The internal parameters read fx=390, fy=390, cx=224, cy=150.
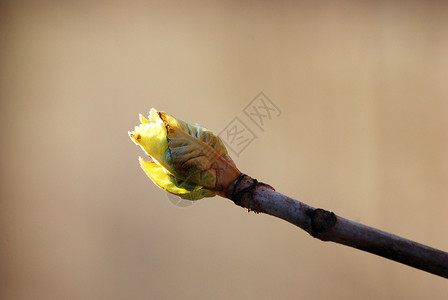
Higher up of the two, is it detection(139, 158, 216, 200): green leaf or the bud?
the bud

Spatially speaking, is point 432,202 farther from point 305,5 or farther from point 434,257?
point 434,257

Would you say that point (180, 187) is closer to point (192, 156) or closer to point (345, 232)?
point (192, 156)

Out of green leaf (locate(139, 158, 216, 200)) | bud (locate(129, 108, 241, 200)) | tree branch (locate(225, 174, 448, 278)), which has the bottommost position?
green leaf (locate(139, 158, 216, 200))

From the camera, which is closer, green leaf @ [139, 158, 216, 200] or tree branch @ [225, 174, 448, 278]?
tree branch @ [225, 174, 448, 278]

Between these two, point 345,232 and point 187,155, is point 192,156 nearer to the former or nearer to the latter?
point 187,155

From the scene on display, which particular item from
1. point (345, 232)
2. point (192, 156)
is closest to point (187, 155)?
point (192, 156)

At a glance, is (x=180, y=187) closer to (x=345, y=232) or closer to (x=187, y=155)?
(x=187, y=155)
